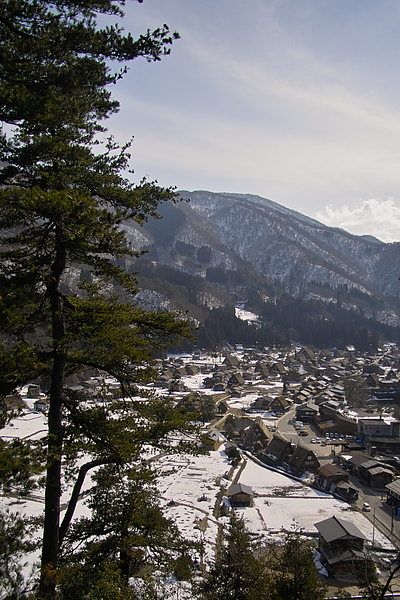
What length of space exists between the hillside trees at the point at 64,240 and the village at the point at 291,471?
0.70 meters

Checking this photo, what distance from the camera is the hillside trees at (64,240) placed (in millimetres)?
5496

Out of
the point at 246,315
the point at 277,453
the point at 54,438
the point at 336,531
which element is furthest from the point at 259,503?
the point at 246,315

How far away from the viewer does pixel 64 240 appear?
573 cm

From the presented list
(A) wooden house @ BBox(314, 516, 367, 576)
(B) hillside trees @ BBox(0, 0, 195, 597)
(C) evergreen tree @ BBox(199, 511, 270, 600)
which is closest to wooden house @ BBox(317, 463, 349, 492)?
(A) wooden house @ BBox(314, 516, 367, 576)

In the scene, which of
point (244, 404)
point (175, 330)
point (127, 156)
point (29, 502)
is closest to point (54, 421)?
point (175, 330)

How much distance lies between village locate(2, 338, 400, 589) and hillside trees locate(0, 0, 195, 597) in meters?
0.70

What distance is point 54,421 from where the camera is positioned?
6.21 metres

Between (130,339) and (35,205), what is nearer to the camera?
(35,205)

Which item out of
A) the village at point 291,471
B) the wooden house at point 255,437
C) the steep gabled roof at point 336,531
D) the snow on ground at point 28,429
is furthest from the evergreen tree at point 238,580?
the wooden house at point 255,437

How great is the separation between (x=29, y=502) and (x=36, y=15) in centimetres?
2499

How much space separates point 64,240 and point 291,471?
33185mm

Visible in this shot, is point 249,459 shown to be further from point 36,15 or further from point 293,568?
point 36,15

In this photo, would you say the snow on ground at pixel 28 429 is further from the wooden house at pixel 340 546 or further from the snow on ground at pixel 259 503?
the wooden house at pixel 340 546

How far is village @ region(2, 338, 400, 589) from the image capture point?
784 inches
